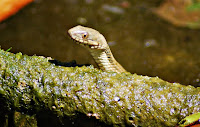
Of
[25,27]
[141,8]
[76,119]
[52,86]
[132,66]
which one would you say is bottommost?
[76,119]

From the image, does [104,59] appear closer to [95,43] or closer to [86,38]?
[95,43]

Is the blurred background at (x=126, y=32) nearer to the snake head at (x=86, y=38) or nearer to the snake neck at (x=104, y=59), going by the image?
the snake neck at (x=104, y=59)

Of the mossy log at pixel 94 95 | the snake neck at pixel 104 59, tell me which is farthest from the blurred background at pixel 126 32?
the mossy log at pixel 94 95

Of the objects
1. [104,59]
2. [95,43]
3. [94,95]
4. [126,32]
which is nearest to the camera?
[94,95]

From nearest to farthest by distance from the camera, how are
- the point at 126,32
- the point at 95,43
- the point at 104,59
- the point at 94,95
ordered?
the point at 94,95 → the point at 95,43 → the point at 104,59 → the point at 126,32

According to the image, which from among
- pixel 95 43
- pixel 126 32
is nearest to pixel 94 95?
pixel 95 43

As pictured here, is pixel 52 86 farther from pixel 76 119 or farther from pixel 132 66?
pixel 132 66

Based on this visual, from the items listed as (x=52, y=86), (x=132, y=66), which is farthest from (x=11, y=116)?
(x=132, y=66)
